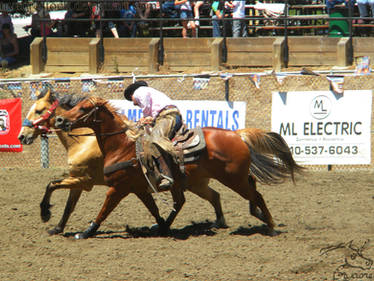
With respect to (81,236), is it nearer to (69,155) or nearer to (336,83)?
(69,155)

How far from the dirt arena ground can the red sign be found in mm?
2201

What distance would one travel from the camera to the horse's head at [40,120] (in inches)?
311

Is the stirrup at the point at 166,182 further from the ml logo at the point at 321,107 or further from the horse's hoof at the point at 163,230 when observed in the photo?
the ml logo at the point at 321,107

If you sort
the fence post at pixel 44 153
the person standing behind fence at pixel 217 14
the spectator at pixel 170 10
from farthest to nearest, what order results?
the spectator at pixel 170 10 → the person standing behind fence at pixel 217 14 → the fence post at pixel 44 153

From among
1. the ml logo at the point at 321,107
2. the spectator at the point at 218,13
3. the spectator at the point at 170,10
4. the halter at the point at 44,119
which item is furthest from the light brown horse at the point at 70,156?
the spectator at the point at 170,10

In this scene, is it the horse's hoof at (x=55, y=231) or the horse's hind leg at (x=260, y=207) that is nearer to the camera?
the horse's hind leg at (x=260, y=207)

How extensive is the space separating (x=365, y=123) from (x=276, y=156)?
4.21 metres

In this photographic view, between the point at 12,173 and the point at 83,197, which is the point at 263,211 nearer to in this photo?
the point at 83,197

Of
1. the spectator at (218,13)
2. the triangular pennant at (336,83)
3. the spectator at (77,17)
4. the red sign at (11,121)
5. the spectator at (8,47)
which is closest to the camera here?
the triangular pennant at (336,83)

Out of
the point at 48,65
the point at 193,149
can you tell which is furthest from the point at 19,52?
the point at 193,149

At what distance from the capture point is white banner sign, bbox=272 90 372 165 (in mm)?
11328

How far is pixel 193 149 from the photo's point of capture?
729 cm

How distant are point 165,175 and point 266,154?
142 centimetres

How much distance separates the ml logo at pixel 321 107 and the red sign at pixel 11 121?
6.02 metres
